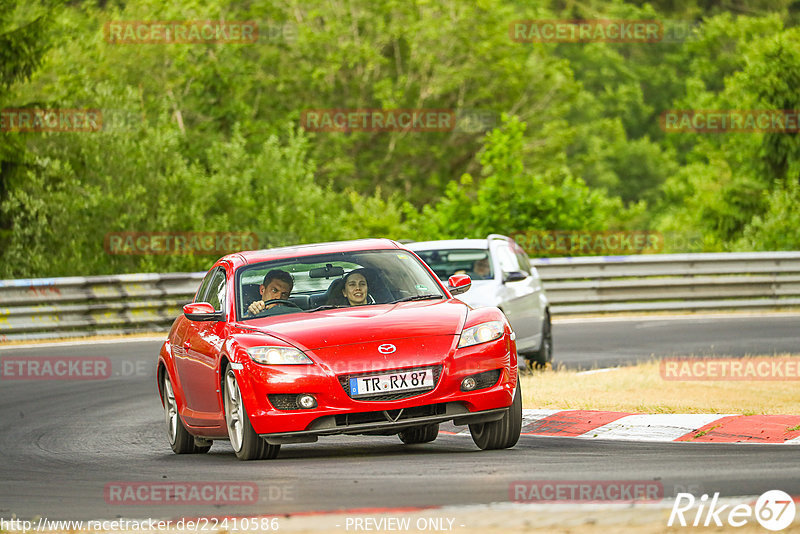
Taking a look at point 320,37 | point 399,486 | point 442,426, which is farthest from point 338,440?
point 320,37

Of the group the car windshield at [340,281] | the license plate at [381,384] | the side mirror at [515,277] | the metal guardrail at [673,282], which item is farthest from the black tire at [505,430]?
the metal guardrail at [673,282]

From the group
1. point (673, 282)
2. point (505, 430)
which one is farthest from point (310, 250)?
point (673, 282)

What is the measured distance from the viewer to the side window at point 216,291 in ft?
31.8

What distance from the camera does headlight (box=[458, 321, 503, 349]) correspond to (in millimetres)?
8438

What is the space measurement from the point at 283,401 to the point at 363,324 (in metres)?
0.71

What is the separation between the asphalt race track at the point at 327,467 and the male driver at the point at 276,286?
3.61 feet

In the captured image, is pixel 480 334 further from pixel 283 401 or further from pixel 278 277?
pixel 278 277

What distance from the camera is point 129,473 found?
837 cm

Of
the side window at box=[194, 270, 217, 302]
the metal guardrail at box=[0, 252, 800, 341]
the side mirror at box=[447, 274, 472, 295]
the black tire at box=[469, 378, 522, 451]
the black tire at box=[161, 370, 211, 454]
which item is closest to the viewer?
the black tire at box=[469, 378, 522, 451]

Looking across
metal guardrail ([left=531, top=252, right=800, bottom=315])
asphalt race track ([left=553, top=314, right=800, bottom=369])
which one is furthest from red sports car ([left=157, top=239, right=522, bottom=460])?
metal guardrail ([left=531, top=252, right=800, bottom=315])

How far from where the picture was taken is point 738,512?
5.65 meters

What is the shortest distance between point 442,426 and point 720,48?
73.0m

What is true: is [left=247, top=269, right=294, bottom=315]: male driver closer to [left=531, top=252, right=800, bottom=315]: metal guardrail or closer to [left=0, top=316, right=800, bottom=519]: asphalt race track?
[left=0, top=316, right=800, bottom=519]: asphalt race track

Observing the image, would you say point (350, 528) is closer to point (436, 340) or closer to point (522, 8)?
point (436, 340)
